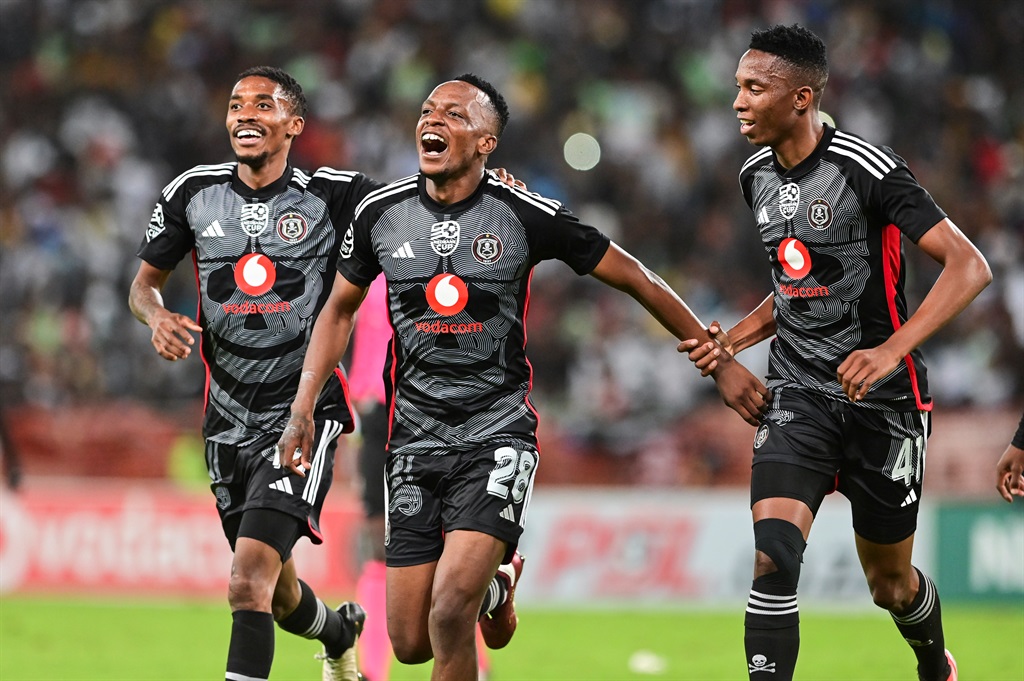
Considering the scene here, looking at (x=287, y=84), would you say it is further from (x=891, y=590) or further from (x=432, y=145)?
(x=891, y=590)

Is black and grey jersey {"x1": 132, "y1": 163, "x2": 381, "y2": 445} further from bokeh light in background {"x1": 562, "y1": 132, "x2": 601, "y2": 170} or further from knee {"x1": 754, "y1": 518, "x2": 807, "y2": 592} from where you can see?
bokeh light in background {"x1": 562, "y1": 132, "x2": 601, "y2": 170}

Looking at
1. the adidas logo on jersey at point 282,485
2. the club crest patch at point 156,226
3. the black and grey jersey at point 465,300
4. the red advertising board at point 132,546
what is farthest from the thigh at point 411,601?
the red advertising board at point 132,546

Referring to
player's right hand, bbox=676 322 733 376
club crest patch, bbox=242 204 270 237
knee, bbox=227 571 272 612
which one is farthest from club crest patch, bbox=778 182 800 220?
knee, bbox=227 571 272 612

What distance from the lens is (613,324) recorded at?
15570 mm

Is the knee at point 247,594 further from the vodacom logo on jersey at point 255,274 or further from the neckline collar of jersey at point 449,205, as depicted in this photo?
the neckline collar of jersey at point 449,205

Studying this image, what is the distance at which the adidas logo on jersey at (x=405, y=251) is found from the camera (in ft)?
19.4

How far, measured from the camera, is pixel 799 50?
6.10m

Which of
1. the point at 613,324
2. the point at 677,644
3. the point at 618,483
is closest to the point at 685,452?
the point at 618,483

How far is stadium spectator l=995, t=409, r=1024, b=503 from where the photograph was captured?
6.12m

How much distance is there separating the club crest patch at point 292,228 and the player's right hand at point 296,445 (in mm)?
1085

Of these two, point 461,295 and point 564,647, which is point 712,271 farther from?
point 461,295

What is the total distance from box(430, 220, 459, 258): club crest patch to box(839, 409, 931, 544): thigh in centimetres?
183

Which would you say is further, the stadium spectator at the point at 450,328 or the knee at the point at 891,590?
the knee at the point at 891,590

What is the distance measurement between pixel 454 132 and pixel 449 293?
67 cm
